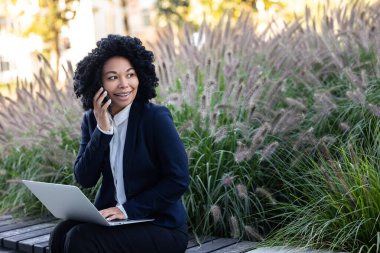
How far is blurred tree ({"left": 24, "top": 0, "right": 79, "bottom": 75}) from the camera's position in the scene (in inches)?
546

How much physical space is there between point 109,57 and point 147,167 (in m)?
0.56

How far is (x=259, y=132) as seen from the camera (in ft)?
14.3

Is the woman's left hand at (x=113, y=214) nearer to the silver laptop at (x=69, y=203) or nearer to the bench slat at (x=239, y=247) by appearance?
the silver laptop at (x=69, y=203)

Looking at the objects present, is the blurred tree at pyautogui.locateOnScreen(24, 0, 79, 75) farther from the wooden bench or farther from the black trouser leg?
the black trouser leg

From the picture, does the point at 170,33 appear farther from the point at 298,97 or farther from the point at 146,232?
the point at 146,232

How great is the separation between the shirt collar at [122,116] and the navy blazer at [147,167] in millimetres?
21

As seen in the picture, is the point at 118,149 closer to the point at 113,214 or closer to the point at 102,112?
the point at 102,112

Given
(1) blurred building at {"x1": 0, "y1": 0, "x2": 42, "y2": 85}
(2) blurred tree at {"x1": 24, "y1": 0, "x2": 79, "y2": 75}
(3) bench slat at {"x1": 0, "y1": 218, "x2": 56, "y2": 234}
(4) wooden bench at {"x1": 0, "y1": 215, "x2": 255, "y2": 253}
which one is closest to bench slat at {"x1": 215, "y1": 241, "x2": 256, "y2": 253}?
(4) wooden bench at {"x1": 0, "y1": 215, "x2": 255, "y2": 253}

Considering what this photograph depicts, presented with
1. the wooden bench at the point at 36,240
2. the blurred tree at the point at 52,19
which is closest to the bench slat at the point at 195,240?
the wooden bench at the point at 36,240

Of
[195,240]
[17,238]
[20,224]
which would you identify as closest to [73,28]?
[20,224]

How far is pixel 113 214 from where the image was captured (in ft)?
11.6

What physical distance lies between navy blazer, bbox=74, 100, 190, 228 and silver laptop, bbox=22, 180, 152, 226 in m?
0.11

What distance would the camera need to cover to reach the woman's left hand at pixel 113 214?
3516 millimetres

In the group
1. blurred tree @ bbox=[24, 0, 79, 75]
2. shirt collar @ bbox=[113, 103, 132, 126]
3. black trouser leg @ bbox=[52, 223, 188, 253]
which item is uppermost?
blurred tree @ bbox=[24, 0, 79, 75]
